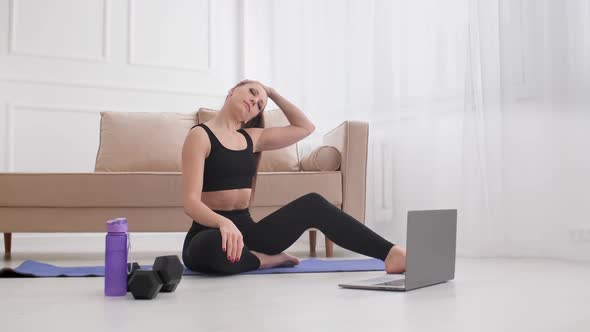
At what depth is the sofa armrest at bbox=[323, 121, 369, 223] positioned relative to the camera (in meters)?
3.27

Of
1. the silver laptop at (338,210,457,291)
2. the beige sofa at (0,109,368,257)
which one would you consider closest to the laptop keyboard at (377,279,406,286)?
the silver laptop at (338,210,457,291)

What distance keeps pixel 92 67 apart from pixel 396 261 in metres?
3.21

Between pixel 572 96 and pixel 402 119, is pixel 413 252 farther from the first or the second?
pixel 402 119

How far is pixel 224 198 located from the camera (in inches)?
89.4

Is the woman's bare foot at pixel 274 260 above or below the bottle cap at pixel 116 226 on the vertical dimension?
below

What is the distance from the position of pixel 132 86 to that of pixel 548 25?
295 cm

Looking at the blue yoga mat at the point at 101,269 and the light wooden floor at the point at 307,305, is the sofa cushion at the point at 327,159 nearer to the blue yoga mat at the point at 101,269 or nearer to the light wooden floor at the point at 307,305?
the blue yoga mat at the point at 101,269

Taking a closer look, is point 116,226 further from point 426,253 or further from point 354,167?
point 354,167

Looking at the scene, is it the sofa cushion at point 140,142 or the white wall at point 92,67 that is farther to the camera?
the white wall at point 92,67

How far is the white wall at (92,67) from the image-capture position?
4.37 meters

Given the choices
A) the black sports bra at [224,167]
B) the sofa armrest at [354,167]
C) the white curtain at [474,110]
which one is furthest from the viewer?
the sofa armrest at [354,167]

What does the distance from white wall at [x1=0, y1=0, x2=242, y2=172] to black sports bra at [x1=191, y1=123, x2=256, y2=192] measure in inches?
102

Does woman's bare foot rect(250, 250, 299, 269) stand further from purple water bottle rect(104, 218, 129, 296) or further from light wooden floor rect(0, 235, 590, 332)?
A: purple water bottle rect(104, 218, 129, 296)

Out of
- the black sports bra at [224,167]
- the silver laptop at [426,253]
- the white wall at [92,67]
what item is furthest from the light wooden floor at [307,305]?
the white wall at [92,67]
